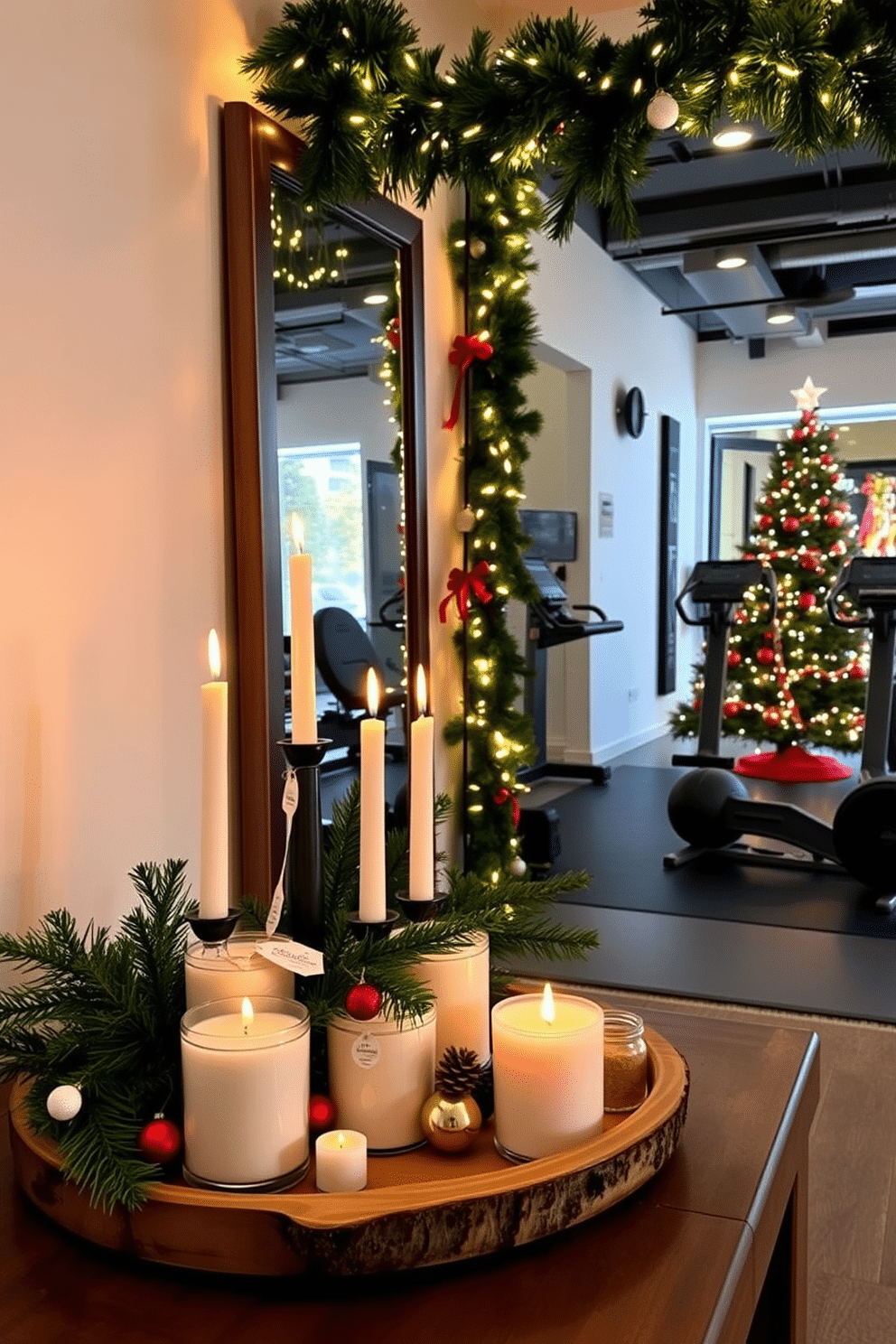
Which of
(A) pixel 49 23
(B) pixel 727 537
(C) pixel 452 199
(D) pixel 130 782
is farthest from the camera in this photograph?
(B) pixel 727 537

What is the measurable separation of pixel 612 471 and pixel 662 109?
5147 mm

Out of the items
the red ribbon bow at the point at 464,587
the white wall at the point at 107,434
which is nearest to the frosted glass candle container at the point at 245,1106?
the white wall at the point at 107,434

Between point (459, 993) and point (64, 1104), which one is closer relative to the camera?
point (64, 1104)

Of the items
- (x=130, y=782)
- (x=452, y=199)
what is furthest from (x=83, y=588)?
(x=452, y=199)

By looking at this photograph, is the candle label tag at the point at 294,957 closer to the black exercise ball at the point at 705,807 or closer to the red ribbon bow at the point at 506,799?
the red ribbon bow at the point at 506,799

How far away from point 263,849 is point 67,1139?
52.9 inches

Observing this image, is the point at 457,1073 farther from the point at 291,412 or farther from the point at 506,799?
the point at 506,799

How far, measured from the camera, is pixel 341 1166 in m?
0.81

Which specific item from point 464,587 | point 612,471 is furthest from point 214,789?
point 612,471

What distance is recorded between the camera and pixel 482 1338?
705 mm

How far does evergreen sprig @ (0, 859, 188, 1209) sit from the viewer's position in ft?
2.62

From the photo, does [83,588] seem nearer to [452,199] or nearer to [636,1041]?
[636,1041]

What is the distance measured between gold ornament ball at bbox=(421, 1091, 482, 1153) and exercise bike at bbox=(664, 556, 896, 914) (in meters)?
3.18

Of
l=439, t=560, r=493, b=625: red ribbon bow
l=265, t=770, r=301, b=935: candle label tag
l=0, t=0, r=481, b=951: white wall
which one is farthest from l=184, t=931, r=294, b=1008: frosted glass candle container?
l=439, t=560, r=493, b=625: red ribbon bow
